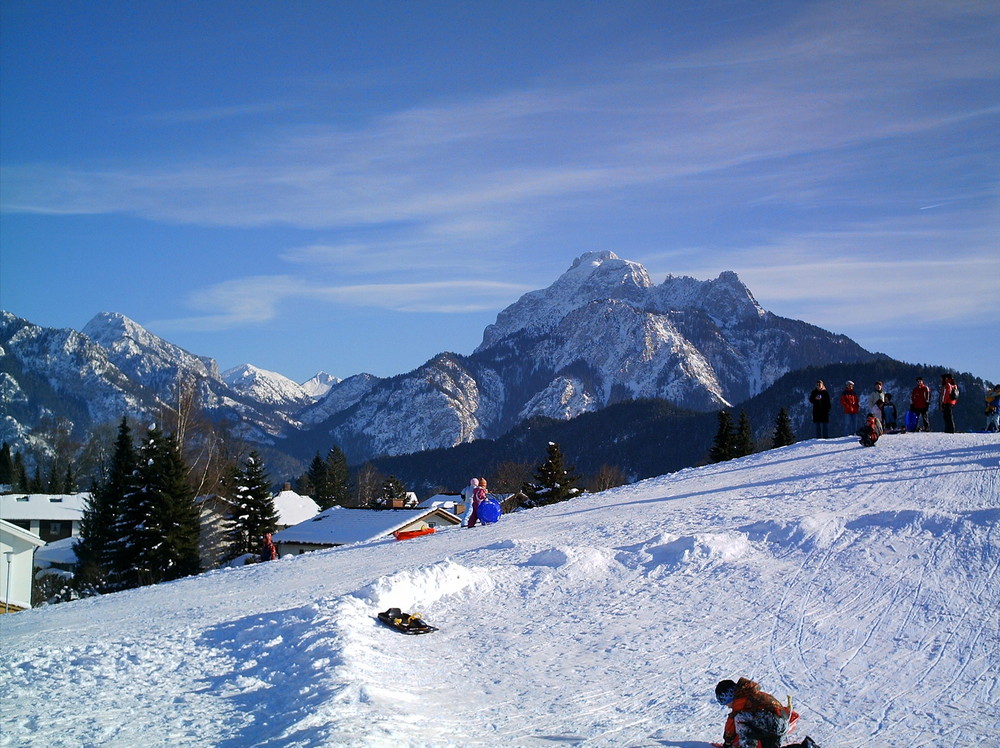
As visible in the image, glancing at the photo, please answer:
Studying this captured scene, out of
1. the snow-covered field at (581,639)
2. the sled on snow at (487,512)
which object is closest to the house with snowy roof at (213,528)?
the sled on snow at (487,512)

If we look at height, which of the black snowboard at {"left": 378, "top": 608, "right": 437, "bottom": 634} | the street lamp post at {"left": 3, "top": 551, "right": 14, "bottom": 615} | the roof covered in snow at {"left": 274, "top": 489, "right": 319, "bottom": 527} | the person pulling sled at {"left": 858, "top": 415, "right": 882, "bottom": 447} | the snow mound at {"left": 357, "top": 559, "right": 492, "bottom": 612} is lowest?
the roof covered in snow at {"left": 274, "top": 489, "right": 319, "bottom": 527}

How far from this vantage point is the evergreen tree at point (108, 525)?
40.3m

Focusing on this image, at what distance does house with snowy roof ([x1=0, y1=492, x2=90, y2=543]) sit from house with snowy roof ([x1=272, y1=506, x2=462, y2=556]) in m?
35.9

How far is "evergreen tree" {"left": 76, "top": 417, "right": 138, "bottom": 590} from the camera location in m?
40.3

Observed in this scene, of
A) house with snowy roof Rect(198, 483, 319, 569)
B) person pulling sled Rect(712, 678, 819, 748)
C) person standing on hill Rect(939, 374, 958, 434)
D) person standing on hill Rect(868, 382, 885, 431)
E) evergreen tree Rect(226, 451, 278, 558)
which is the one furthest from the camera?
evergreen tree Rect(226, 451, 278, 558)

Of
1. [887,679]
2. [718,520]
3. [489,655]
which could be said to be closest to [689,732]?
[887,679]

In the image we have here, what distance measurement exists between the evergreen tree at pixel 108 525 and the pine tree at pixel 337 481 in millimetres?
52437

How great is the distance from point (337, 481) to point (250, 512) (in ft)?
186

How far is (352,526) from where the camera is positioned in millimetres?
50094

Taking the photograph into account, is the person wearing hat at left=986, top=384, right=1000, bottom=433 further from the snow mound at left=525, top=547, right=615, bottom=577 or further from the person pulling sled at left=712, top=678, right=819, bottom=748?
the person pulling sled at left=712, top=678, right=819, bottom=748

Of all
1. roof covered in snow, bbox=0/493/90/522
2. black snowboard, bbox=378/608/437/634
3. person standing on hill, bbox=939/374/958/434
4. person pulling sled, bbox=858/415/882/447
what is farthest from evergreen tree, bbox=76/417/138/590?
person standing on hill, bbox=939/374/958/434

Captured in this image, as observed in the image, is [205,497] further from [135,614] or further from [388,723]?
[388,723]

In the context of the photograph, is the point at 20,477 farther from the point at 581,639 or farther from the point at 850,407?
the point at 581,639

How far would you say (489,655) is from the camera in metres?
11.6
